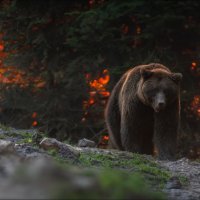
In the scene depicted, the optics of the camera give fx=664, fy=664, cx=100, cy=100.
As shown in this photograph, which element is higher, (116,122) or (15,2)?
(15,2)

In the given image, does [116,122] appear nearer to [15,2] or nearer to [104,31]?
[104,31]

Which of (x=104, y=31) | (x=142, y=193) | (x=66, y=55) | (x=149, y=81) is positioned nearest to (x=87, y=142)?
(x=149, y=81)

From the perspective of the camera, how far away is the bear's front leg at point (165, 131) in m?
9.82

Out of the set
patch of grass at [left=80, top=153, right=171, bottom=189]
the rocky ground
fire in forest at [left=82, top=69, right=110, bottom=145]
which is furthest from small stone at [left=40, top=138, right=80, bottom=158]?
fire in forest at [left=82, top=69, right=110, bottom=145]

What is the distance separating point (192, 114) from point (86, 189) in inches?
541

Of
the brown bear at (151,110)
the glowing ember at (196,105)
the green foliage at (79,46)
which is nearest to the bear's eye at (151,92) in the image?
the brown bear at (151,110)

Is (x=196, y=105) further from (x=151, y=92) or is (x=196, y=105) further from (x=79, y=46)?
(x=151, y=92)

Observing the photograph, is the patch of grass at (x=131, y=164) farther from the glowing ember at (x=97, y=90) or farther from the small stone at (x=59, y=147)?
the glowing ember at (x=97, y=90)

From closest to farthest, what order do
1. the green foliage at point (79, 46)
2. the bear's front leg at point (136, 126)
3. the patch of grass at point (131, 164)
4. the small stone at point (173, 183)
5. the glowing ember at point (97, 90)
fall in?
1. the small stone at point (173, 183)
2. the patch of grass at point (131, 164)
3. the bear's front leg at point (136, 126)
4. the green foliage at point (79, 46)
5. the glowing ember at point (97, 90)

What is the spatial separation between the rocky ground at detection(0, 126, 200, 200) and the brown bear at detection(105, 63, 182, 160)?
807 mm

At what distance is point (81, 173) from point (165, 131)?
25.3 feet

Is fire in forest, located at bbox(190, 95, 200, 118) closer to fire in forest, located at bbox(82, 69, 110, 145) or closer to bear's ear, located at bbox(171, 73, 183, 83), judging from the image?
fire in forest, located at bbox(82, 69, 110, 145)

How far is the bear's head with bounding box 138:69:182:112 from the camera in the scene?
9602mm

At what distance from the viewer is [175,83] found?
32.3 ft
